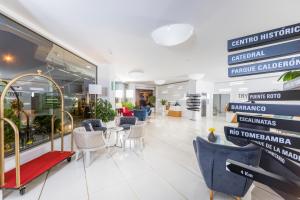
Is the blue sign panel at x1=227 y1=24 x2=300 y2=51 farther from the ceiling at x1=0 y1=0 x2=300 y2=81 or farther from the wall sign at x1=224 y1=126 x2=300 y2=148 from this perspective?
the ceiling at x1=0 y1=0 x2=300 y2=81

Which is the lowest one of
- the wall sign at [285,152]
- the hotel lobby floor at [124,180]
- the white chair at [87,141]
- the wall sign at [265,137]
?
the hotel lobby floor at [124,180]

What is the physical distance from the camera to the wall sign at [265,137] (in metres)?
1.09

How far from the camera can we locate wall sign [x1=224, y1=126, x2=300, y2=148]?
3.57ft

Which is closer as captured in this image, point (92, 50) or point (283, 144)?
point (283, 144)

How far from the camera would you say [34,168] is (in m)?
2.62

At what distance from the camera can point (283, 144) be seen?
1.15 meters

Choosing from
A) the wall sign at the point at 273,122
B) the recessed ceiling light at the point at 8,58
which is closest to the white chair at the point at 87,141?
the recessed ceiling light at the point at 8,58

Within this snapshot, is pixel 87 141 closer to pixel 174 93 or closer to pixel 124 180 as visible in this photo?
pixel 124 180

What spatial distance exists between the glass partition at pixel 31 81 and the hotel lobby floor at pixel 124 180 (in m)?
1.05

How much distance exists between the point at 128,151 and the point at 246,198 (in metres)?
2.73

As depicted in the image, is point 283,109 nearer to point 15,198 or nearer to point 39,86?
point 15,198

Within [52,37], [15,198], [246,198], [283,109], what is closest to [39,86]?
[52,37]

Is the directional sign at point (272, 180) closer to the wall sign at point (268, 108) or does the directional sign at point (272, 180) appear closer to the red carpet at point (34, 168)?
the wall sign at point (268, 108)

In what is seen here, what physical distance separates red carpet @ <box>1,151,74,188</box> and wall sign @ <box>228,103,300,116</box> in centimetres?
302
